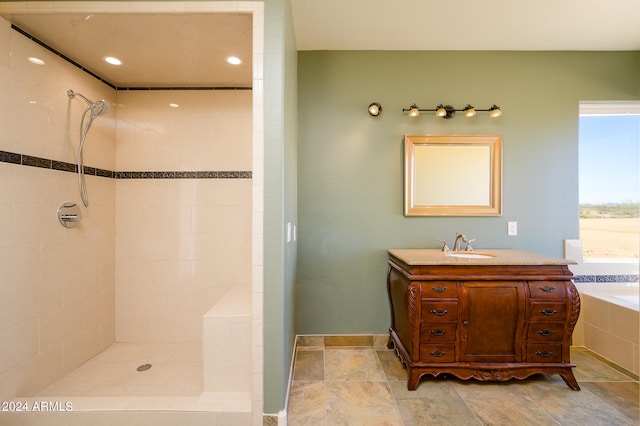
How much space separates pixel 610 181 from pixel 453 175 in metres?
1.49

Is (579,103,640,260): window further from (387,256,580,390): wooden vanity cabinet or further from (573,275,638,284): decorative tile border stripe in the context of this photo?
(387,256,580,390): wooden vanity cabinet

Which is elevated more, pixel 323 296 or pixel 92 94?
pixel 92 94

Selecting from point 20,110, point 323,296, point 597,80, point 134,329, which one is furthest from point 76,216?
point 597,80

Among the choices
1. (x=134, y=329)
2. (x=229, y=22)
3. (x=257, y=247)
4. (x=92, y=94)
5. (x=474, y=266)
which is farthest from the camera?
(x=134, y=329)

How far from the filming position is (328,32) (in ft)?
7.48

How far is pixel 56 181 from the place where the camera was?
190 cm

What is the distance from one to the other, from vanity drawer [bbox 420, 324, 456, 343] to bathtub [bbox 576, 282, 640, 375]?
53.9 inches

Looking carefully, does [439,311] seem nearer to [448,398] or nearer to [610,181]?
[448,398]

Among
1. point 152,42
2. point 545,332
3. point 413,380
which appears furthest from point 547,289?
point 152,42

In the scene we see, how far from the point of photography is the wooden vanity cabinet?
6.11 ft

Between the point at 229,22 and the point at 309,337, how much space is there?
7.77 feet

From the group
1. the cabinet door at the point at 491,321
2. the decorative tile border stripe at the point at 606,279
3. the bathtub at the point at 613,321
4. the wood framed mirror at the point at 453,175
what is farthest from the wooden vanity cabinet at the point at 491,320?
the decorative tile border stripe at the point at 606,279

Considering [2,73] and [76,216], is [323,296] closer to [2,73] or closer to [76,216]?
[76,216]

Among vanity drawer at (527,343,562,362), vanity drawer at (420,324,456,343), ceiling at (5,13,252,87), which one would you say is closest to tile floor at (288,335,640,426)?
vanity drawer at (527,343,562,362)
